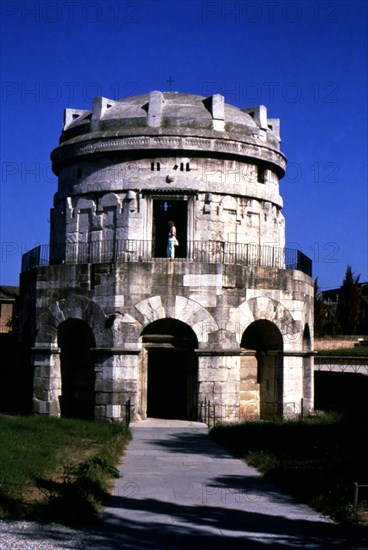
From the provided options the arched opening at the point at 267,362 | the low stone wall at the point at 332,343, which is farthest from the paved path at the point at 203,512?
the low stone wall at the point at 332,343

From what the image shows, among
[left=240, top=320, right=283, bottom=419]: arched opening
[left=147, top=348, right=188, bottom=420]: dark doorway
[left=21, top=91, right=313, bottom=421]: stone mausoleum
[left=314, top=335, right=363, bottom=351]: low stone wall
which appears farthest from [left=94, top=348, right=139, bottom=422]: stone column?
[left=314, top=335, right=363, bottom=351]: low stone wall

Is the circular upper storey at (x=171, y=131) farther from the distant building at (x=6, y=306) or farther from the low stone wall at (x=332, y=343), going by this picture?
the distant building at (x=6, y=306)

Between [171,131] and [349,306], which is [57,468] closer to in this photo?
[171,131]

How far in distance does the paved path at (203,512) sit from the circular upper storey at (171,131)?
11394mm

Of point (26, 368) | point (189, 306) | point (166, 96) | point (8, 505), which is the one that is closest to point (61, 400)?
point (26, 368)

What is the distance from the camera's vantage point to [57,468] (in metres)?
13.0

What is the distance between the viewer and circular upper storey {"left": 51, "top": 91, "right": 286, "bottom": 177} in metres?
23.8

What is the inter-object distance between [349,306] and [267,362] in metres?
30.9

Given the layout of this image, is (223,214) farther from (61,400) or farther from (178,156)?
(61,400)

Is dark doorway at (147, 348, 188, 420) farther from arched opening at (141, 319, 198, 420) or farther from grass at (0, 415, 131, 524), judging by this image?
grass at (0, 415, 131, 524)

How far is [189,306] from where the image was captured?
21859mm

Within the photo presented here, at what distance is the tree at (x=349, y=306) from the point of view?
175ft

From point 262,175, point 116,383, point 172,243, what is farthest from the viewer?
point 262,175

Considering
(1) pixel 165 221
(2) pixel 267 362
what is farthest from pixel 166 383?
(1) pixel 165 221
